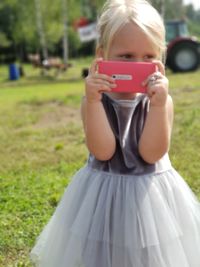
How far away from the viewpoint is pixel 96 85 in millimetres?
1670

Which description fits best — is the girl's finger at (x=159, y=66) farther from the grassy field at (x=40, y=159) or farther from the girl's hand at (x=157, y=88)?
the grassy field at (x=40, y=159)

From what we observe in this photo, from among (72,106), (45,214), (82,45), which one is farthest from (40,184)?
(82,45)

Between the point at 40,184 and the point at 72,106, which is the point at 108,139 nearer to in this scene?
the point at 40,184

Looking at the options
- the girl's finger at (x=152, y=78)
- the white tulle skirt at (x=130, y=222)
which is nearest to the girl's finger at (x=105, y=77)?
A: the girl's finger at (x=152, y=78)

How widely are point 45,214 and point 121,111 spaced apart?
4.95ft

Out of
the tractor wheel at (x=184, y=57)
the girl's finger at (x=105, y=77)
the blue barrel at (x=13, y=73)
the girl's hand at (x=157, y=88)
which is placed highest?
the girl's finger at (x=105, y=77)

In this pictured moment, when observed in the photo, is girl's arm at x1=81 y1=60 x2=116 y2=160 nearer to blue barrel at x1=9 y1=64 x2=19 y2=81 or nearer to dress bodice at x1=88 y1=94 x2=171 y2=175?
dress bodice at x1=88 y1=94 x2=171 y2=175

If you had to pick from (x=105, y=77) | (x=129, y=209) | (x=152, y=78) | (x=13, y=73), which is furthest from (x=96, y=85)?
(x=13, y=73)

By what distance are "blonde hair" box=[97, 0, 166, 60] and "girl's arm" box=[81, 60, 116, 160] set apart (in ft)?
0.61

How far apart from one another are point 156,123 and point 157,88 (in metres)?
0.13

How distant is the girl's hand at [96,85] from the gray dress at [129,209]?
6.5 inches

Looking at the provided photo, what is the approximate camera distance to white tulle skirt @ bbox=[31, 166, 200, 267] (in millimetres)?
1834

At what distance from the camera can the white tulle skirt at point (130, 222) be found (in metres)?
1.83

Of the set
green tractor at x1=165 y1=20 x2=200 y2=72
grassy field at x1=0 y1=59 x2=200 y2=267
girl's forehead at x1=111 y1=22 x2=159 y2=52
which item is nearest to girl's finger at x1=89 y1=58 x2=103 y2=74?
girl's forehead at x1=111 y1=22 x2=159 y2=52
